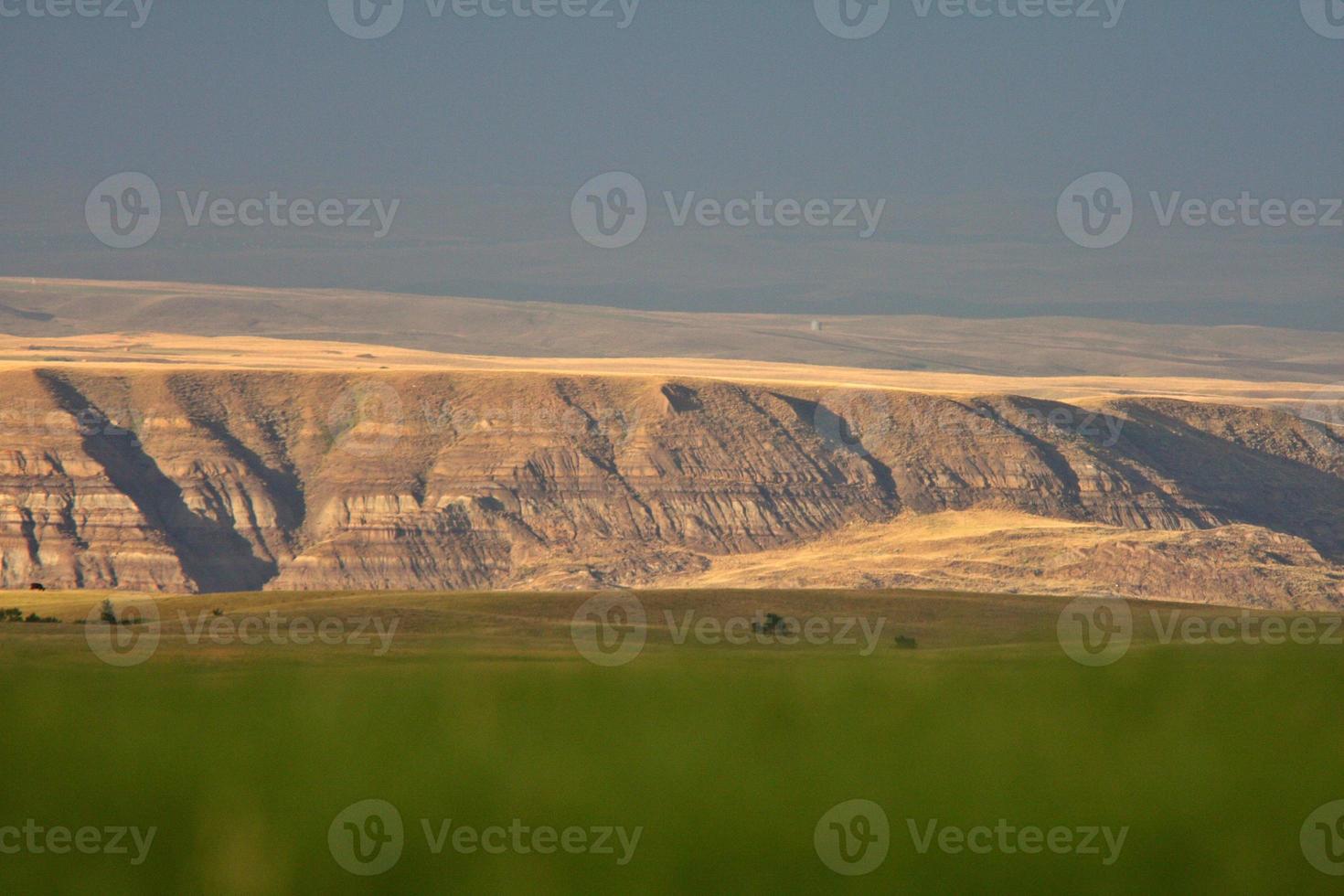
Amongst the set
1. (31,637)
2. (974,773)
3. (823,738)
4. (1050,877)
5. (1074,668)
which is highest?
(31,637)

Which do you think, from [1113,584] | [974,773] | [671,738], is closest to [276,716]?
[671,738]

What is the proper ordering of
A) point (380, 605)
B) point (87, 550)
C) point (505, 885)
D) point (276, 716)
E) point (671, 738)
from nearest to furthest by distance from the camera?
point (505, 885) < point (671, 738) < point (276, 716) < point (380, 605) < point (87, 550)

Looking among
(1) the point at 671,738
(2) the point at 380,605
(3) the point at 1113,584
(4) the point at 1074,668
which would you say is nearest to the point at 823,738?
(1) the point at 671,738

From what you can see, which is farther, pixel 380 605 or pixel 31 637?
pixel 380 605

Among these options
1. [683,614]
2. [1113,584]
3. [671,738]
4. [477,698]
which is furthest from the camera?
[1113,584]

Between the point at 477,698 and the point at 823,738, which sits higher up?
the point at 477,698

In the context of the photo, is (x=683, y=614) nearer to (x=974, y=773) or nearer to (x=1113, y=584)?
(x=974, y=773)
